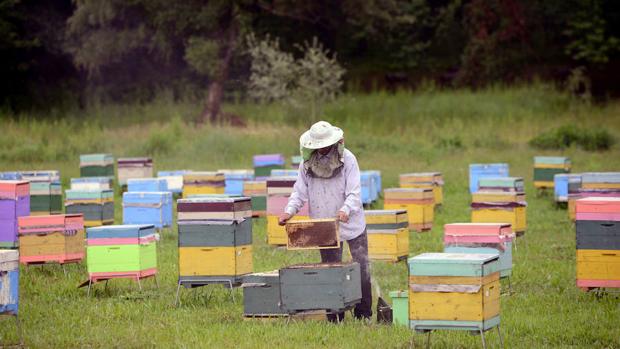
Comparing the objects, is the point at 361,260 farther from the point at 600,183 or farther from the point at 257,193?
the point at 257,193

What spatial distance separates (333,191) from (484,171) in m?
12.7

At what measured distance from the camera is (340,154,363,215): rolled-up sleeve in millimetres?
8789

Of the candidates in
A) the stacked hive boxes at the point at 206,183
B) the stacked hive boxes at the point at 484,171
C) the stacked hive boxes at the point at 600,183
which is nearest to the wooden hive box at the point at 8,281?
the stacked hive boxes at the point at 600,183

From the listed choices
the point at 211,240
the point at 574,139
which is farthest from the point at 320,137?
the point at 574,139

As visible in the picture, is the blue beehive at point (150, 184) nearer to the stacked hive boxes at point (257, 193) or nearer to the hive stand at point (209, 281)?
the stacked hive boxes at point (257, 193)

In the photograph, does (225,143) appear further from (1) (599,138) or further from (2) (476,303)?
(2) (476,303)

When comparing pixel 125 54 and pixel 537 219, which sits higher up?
pixel 125 54

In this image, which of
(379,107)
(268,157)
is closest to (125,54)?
(379,107)

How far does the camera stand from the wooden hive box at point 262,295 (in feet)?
29.9

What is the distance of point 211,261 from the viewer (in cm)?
1003

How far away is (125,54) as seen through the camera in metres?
39.4

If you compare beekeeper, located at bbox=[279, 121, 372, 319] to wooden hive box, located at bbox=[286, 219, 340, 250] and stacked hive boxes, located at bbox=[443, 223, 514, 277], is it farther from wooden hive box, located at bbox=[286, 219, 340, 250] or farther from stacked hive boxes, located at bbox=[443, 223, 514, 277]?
stacked hive boxes, located at bbox=[443, 223, 514, 277]

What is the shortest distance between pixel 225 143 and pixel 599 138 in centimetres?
1108

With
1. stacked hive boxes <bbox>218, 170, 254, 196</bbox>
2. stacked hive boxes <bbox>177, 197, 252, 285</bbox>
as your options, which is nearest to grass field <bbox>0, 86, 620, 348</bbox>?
stacked hive boxes <bbox>177, 197, 252, 285</bbox>
